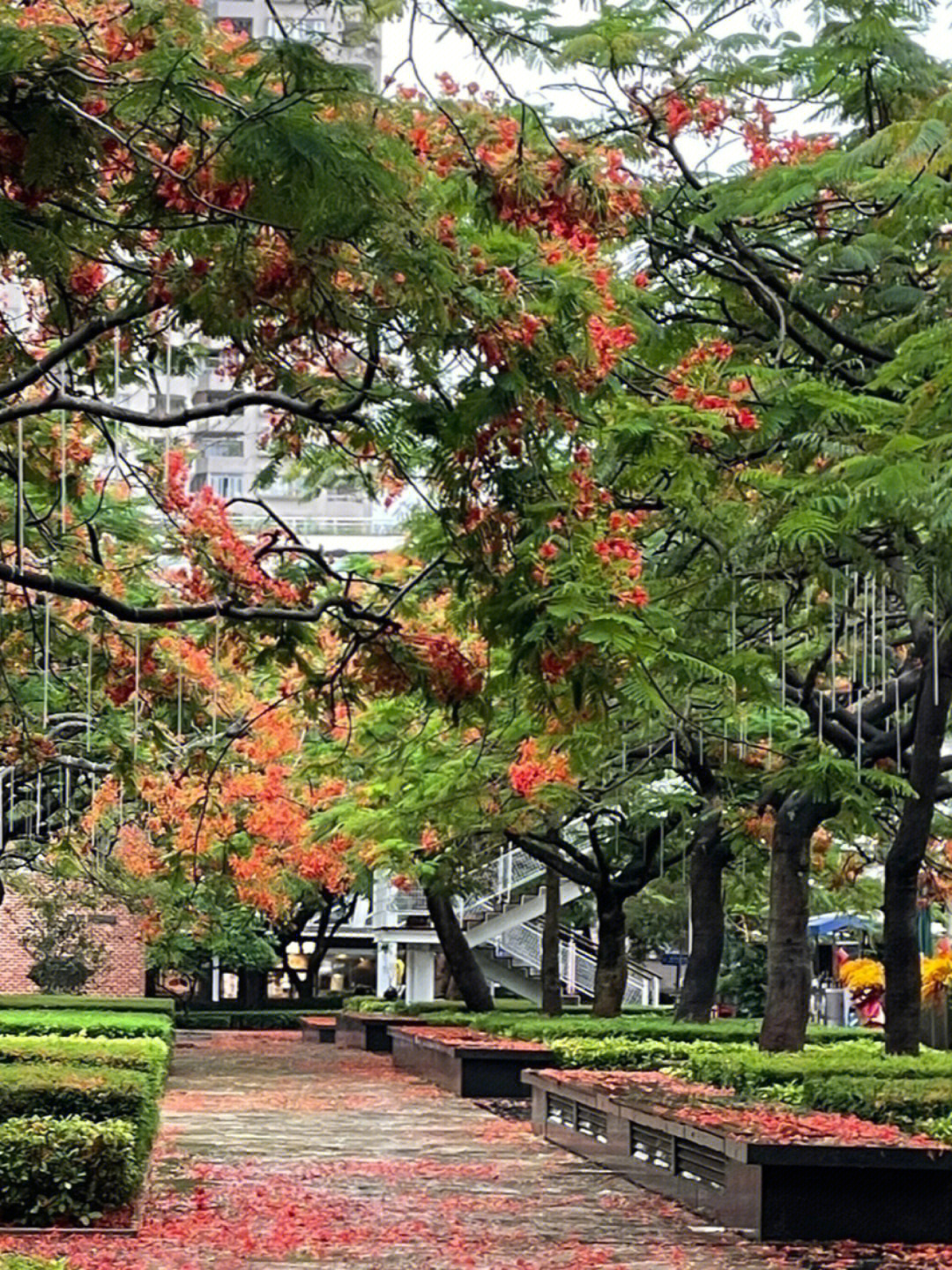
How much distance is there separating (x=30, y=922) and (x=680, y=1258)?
32252 millimetres

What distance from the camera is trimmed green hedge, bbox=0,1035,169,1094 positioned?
16.9m

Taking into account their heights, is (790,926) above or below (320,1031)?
above

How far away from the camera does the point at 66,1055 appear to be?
17500 millimetres

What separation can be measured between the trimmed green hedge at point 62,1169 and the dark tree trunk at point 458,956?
2243 cm

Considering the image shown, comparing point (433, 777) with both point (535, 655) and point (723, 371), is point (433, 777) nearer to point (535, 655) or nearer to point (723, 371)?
point (723, 371)

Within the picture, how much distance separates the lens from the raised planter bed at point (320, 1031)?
4516cm

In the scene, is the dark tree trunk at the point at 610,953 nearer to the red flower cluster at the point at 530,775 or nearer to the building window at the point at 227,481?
the red flower cluster at the point at 530,775

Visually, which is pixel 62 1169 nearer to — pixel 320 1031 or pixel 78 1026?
pixel 78 1026

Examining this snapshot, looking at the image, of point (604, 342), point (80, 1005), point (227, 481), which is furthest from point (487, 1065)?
point (227, 481)

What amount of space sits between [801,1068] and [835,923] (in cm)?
3033

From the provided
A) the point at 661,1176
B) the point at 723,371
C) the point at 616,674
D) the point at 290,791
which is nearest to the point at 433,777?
the point at 290,791

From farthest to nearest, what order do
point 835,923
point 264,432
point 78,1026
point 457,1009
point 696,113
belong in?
point 835,923, point 457,1009, point 78,1026, point 696,113, point 264,432

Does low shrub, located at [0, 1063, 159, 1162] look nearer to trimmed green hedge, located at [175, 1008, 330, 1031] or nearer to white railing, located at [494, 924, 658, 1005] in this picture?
white railing, located at [494, 924, 658, 1005]

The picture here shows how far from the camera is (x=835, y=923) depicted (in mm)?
46562
